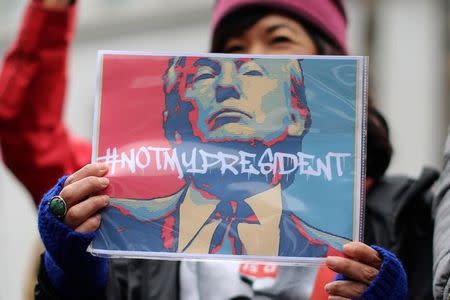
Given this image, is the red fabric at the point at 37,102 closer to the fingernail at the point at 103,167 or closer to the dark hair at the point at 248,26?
the dark hair at the point at 248,26

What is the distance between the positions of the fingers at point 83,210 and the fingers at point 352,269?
0.41 m

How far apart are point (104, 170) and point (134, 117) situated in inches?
4.7

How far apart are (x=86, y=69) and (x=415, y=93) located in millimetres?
5324

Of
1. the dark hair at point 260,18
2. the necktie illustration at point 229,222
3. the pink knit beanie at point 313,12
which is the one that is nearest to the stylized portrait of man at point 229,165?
the necktie illustration at point 229,222

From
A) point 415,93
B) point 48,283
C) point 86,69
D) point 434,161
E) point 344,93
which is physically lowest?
point 48,283

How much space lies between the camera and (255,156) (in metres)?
1.62

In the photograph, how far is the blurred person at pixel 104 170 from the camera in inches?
62.0

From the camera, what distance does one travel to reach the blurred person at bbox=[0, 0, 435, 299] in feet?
5.16

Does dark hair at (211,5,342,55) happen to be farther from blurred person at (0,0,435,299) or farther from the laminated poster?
the laminated poster

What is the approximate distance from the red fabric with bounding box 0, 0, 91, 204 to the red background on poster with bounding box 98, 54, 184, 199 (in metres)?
0.81

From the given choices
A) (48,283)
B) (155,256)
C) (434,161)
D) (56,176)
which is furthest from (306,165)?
(434,161)

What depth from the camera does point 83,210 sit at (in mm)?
1555

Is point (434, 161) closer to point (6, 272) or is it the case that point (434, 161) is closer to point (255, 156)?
point (6, 272)

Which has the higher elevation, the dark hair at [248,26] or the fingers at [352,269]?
the dark hair at [248,26]
